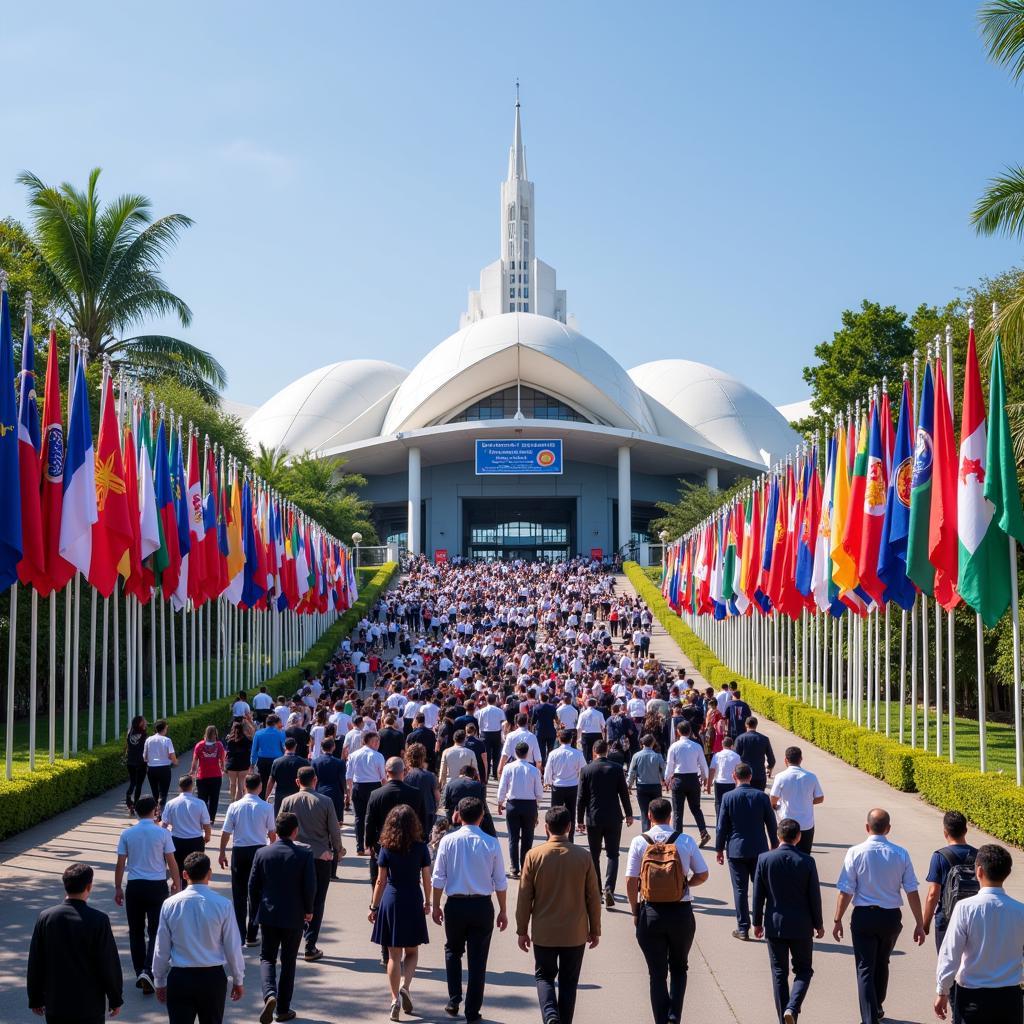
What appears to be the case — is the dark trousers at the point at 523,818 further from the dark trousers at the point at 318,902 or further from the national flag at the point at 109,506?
the national flag at the point at 109,506

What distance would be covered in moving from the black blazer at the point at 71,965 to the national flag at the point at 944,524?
10.2m

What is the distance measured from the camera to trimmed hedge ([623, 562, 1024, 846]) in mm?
11328

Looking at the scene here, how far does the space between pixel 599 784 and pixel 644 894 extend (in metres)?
2.96

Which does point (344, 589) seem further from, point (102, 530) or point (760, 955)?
point (760, 955)

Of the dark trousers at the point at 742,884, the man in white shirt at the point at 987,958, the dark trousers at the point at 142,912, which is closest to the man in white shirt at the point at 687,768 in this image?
the dark trousers at the point at 742,884

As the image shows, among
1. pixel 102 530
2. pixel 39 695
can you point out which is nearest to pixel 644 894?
pixel 102 530

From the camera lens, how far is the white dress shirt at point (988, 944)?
537 cm

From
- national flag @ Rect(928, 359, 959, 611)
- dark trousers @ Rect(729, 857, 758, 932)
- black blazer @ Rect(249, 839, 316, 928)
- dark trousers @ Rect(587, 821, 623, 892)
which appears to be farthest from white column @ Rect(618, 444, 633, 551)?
black blazer @ Rect(249, 839, 316, 928)

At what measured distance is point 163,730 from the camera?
12.5 metres

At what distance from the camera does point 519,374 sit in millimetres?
64562

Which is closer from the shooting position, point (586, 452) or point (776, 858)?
point (776, 858)

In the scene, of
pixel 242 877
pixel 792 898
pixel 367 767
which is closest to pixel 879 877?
A: pixel 792 898

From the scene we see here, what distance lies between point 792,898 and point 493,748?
8522 millimetres

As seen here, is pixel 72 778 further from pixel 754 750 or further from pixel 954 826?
pixel 954 826
